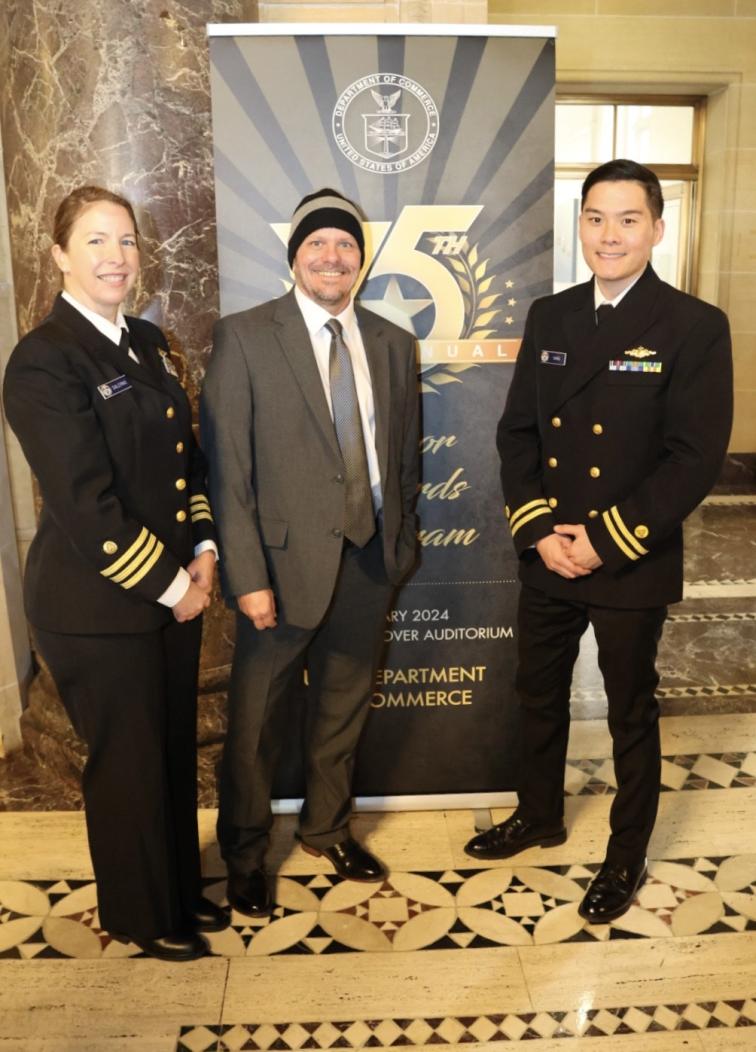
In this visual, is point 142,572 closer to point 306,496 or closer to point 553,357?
point 306,496

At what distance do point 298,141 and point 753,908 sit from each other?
7.40 feet

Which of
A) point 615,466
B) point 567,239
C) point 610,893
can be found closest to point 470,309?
point 615,466

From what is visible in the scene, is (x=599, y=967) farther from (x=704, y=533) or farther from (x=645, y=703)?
(x=704, y=533)

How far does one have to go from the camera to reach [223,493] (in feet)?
7.89

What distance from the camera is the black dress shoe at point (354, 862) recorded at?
8.95 feet

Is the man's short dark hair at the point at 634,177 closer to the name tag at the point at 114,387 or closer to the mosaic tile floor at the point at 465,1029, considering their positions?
the name tag at the point at 114,387

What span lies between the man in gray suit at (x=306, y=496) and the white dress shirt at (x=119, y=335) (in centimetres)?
25

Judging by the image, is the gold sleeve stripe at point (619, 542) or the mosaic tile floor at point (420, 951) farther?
the gold sleeve stripe at point (619, 542)

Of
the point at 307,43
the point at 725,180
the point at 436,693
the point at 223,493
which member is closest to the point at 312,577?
the point at 223,493

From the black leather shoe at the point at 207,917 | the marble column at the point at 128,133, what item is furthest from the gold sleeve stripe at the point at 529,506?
the black leather shoe at the point at 207,917

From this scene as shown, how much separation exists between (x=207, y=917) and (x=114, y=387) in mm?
1320

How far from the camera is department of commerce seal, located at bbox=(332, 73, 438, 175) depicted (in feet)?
8.55

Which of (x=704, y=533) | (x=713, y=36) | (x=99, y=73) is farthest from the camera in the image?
(x=713, y=36)

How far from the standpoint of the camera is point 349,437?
2484mm
